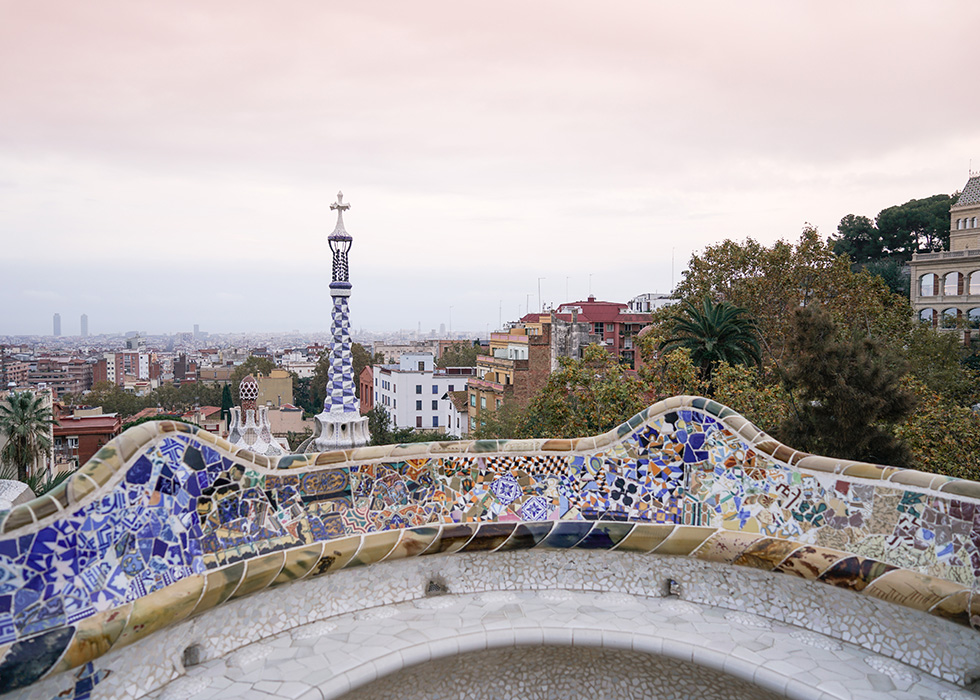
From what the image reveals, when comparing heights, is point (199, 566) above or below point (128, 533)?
below

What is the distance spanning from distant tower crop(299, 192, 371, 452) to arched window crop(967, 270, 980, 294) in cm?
3187

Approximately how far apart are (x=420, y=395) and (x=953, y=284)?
30.8 m

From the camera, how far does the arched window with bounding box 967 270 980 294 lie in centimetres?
3216

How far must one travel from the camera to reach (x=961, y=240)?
3738cm

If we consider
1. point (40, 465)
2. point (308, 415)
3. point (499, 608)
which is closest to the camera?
point (499, 608)

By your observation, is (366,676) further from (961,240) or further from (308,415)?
(308,415)

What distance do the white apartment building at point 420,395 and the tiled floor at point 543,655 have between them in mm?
42404

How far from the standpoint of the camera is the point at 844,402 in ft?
23.9

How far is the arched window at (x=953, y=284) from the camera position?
3259cm

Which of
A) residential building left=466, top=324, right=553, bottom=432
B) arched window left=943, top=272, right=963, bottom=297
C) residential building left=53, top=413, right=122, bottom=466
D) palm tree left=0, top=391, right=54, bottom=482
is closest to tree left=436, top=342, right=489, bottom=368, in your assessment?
residential building left=466, top=324, right=553, bottom=432

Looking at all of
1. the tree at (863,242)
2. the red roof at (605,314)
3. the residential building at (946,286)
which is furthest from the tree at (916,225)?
the red roof at (605,314)

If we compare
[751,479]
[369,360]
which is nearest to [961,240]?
[751,479]

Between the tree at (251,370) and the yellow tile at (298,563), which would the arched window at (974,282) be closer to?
the yellow tile at (298,563)

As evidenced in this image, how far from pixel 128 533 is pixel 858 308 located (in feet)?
56.0
